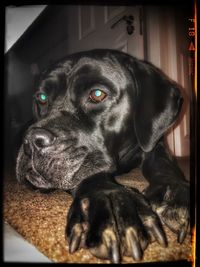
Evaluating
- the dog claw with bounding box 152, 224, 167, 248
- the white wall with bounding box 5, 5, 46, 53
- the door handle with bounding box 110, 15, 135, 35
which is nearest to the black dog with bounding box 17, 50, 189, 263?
the dog claw with bounding box 152, 224, 167, 248

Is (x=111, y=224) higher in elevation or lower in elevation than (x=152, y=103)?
lower

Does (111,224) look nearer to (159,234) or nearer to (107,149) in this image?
(159,234)

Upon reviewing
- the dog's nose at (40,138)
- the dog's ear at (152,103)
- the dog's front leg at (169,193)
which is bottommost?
the dog's front leg at (169,193)

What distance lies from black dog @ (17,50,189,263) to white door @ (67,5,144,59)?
4 cm

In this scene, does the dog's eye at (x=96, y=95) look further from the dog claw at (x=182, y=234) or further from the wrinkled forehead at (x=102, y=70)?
the dog claw at (x=182, y=234)

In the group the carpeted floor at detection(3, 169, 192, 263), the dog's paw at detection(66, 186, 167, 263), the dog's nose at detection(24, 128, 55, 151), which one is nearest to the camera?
the dog's paw at detection(66, 186, 167, 263)

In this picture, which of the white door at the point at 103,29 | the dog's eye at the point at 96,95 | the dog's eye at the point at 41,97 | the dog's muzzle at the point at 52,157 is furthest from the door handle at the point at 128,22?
the dog's muzzle at the point at 52,157

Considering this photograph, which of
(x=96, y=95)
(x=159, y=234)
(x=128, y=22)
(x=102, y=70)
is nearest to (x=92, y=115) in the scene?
(x=96, y=95)

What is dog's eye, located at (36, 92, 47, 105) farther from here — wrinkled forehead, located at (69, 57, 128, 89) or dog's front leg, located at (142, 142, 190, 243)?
dog's front leg, located at (142, 142, 190, 243)

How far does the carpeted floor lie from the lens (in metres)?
1.21

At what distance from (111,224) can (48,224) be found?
328mm

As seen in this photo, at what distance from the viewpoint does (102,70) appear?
1487 millimetres

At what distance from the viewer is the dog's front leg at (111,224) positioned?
3.60 feet

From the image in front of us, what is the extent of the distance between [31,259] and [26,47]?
3.01 ft
